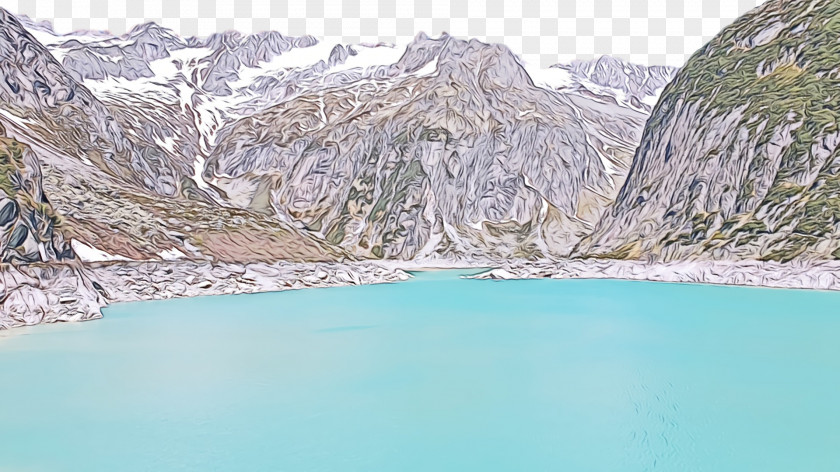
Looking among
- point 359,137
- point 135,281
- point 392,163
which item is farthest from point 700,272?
point 359,137

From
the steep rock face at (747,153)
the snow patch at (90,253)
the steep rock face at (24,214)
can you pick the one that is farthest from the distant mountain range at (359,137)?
the steep rock face at (24,214)

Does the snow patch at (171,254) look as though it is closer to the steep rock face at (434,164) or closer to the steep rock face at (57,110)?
the steep rock face at (57,110)

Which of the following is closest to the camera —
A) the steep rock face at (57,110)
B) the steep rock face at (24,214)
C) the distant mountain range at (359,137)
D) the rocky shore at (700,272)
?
the steep rock face at (24,214)

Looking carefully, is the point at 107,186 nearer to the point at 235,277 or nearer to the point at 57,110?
the point at 235,277

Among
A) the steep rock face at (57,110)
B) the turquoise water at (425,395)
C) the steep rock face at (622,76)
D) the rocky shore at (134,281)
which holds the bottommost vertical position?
the rocky shore at (134,281)

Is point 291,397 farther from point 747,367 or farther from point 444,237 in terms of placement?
point 444,237

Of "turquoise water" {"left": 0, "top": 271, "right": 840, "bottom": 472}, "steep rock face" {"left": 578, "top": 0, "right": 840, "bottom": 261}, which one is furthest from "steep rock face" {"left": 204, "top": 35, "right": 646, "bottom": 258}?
"turquoise water" {"left": 0, "top": 271, "right": 840, "bottom": 472}

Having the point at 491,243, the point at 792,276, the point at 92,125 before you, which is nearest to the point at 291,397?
the point at 792,276
